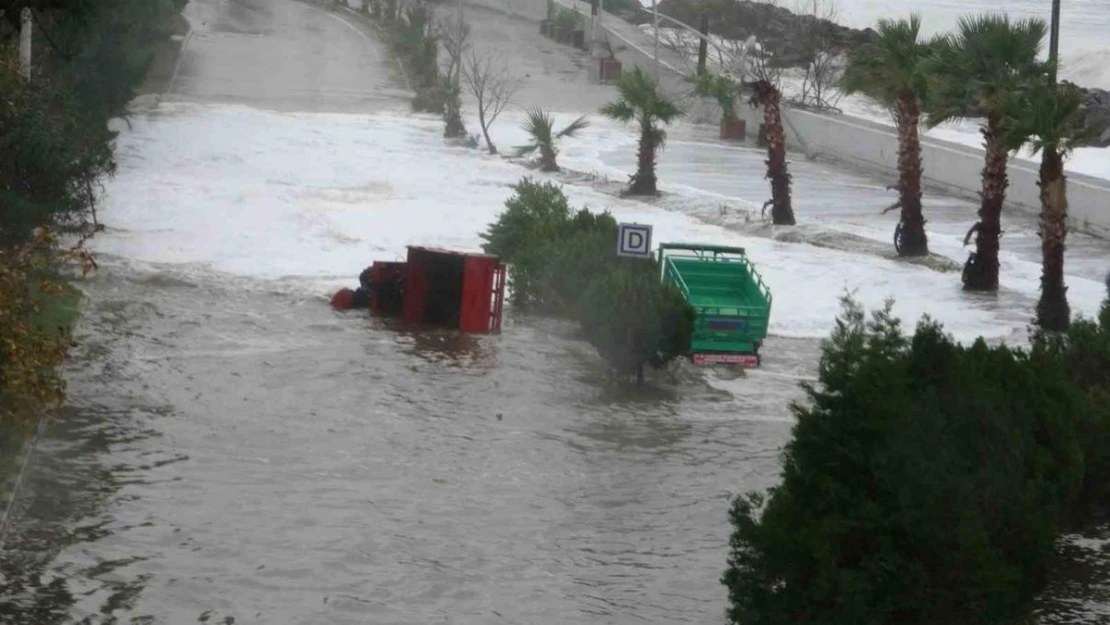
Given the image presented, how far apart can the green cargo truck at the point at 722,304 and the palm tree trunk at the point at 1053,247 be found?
4.39 meters

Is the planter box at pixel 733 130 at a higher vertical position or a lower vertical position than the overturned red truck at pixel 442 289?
higher

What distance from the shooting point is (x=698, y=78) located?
171 feet

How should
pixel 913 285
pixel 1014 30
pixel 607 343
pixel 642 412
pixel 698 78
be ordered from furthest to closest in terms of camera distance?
pixel 698 78, pixel 913 285, pixel 1014 30, pixel 607 343, pixel 642 412

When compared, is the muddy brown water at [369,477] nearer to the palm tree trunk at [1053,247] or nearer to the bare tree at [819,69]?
the palm tree trunk at [1053,247]

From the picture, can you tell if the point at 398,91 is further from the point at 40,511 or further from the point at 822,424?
the point at 822,424

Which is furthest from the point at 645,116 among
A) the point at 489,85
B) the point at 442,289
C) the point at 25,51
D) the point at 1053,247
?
the point at 489,85

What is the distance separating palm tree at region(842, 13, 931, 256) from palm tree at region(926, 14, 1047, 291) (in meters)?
1.80

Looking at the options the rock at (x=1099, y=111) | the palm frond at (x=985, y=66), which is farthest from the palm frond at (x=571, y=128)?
the palm frond at (x=985, y=66)

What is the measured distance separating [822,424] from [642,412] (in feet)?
29.2

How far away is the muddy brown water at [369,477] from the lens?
10.4m

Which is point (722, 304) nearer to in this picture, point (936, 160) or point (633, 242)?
point (633, 242)

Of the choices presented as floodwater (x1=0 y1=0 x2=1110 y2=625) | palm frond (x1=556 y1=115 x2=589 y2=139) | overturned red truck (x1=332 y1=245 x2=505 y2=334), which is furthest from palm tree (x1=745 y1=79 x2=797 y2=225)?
overturned red truck (x1=332 y1=245 x2=505 y2=334)

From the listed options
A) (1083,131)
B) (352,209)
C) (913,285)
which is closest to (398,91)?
(352,209)

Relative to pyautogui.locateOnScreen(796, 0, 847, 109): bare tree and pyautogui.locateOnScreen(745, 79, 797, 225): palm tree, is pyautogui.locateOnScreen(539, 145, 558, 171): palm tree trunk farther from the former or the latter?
pyautogui.locateOnScreen(796, 0, 847, 109): bare tree
